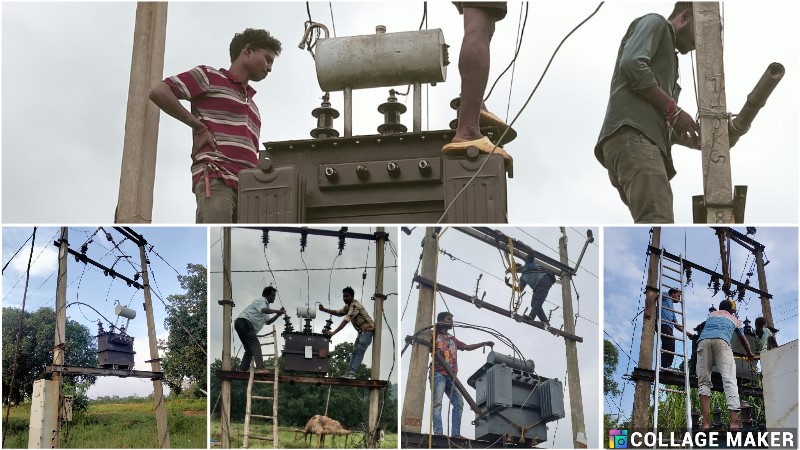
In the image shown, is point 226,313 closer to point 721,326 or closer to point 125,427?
point 125,427

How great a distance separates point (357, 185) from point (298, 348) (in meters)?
1.54

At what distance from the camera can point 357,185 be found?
840 cm

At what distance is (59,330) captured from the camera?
7.74 metres

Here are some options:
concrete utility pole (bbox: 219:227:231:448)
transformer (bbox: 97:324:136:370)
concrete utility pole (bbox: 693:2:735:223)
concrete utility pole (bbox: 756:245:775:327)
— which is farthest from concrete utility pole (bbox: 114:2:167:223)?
concrete utility pole (bbox: 756:245:775:327)

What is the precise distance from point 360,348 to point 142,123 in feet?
9.02

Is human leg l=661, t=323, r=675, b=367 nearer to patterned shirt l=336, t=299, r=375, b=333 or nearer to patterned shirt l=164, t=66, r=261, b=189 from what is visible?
patterned shirt l=336, t=299, r=375, b=333

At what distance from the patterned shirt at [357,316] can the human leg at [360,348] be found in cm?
5

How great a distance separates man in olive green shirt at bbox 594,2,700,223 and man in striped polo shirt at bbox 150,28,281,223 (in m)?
2.76

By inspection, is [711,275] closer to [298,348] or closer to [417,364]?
[417,364]

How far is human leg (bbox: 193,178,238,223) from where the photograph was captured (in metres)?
8.18

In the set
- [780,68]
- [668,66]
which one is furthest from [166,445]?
[780,68]

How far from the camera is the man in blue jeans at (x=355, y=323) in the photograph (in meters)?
7.23

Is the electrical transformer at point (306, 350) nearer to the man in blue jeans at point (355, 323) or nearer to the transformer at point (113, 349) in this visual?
the man in blue jeans at point (355, 323)

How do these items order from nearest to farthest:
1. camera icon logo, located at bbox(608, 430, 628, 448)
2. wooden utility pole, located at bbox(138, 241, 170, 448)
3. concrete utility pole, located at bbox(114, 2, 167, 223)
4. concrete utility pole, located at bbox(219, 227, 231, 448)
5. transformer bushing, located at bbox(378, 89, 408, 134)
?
camera icon logo, located at bbox(608, 430, 628, 448), concrete utility pole, located at bbox(219, 227, 231, 448), wooden utility pole, located at bbox(138, 241, 170, 448), concrete utility pole, located at bbox(114, 2, 167, 223), transformer bushing, located at bbox(378, 89, 408, 134)
